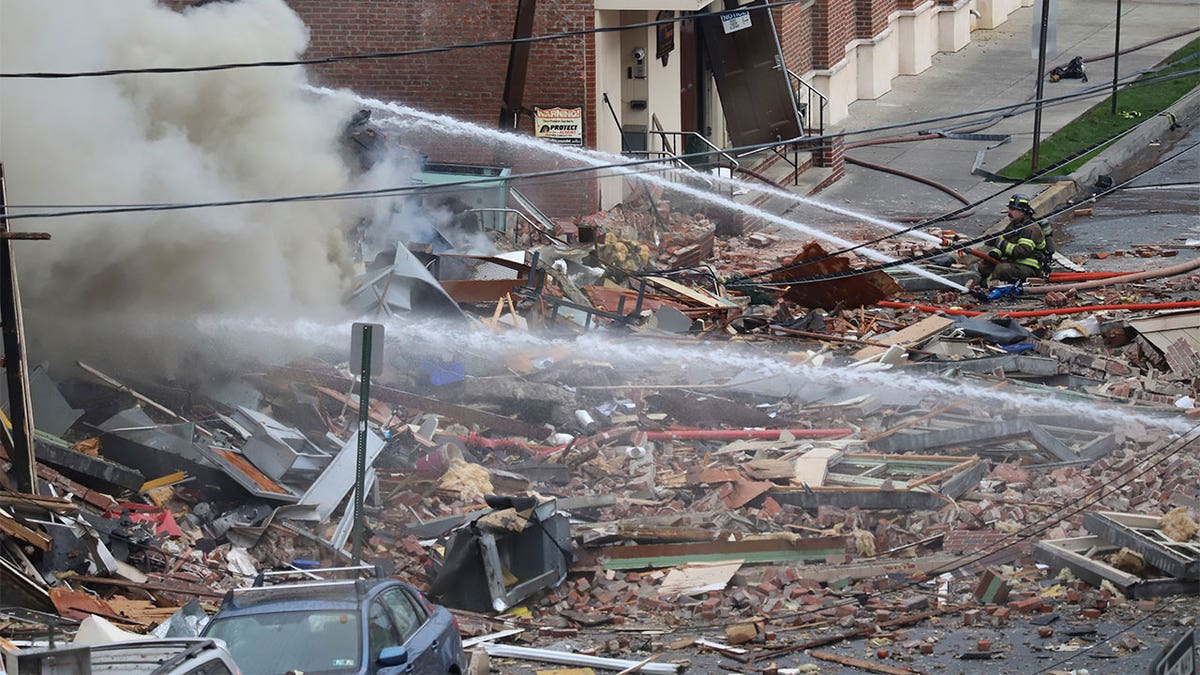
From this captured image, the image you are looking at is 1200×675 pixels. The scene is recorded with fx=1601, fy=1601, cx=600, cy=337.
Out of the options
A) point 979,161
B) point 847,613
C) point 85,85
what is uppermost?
point 85,85

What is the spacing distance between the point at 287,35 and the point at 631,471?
22.7 feet

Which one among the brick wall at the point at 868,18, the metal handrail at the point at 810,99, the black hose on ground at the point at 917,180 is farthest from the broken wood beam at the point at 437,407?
the brick wall at the point at 868,18

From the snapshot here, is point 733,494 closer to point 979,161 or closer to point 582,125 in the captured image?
point 582,125

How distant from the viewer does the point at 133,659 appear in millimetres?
6887

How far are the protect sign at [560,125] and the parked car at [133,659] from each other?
14.1 metres

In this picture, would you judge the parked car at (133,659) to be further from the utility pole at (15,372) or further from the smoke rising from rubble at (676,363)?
the smoke rising from rubble at (676,363)

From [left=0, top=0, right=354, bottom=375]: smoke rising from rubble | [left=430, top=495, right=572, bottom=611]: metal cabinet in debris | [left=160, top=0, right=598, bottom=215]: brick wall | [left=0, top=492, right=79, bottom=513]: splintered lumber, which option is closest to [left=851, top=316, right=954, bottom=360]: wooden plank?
[left=0, top=0, right=354, bottom=375]: smoke rising from rubble

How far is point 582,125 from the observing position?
2052 centimetres

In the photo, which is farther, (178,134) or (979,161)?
(979,161)

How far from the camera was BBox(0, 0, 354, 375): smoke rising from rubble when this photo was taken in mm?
14281

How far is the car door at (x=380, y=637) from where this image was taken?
7844 millimetres

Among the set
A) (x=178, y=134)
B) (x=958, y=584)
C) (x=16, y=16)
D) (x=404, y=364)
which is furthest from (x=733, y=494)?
(x=16, y=16)

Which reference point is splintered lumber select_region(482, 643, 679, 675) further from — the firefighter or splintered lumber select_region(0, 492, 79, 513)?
the firefighter

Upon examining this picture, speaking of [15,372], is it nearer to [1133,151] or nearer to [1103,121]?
[1133,151]
